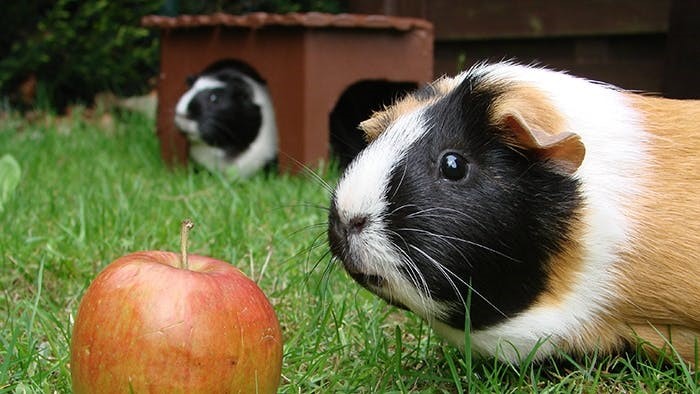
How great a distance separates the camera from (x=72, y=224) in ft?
9.53

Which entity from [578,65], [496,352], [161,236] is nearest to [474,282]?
[496,352]

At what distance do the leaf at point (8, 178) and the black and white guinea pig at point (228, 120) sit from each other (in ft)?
4.37

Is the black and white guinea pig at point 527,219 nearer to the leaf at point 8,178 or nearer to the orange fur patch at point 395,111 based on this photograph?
the orange fur patch at point 395,111

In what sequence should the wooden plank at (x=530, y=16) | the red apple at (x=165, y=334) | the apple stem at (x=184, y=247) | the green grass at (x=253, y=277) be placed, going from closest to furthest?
1. the red apple at (x=165, y=334)
2. the apple stem at (x=184, y=247)
3. the green grass at (x=253, y=277)
4. the wooden plank at (x=530, y=16)

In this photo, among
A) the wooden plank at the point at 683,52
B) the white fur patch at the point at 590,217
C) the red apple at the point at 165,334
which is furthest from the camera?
the wooden plank at the point at 683,52

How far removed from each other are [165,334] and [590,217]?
848mm

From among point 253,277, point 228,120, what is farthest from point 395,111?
point 228,120

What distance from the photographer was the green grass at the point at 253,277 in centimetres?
182

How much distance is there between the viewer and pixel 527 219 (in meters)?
1.66

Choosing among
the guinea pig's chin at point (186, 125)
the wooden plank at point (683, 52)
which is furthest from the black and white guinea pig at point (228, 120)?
the wooden plank at point (683, 52)

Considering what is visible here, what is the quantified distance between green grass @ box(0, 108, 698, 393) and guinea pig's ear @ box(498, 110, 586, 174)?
425 mm

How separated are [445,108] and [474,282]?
1.19 ft

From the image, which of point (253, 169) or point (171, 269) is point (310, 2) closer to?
point (253, 169)

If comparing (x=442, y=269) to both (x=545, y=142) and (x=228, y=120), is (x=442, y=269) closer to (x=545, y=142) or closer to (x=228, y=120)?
(x=545, y=142)
